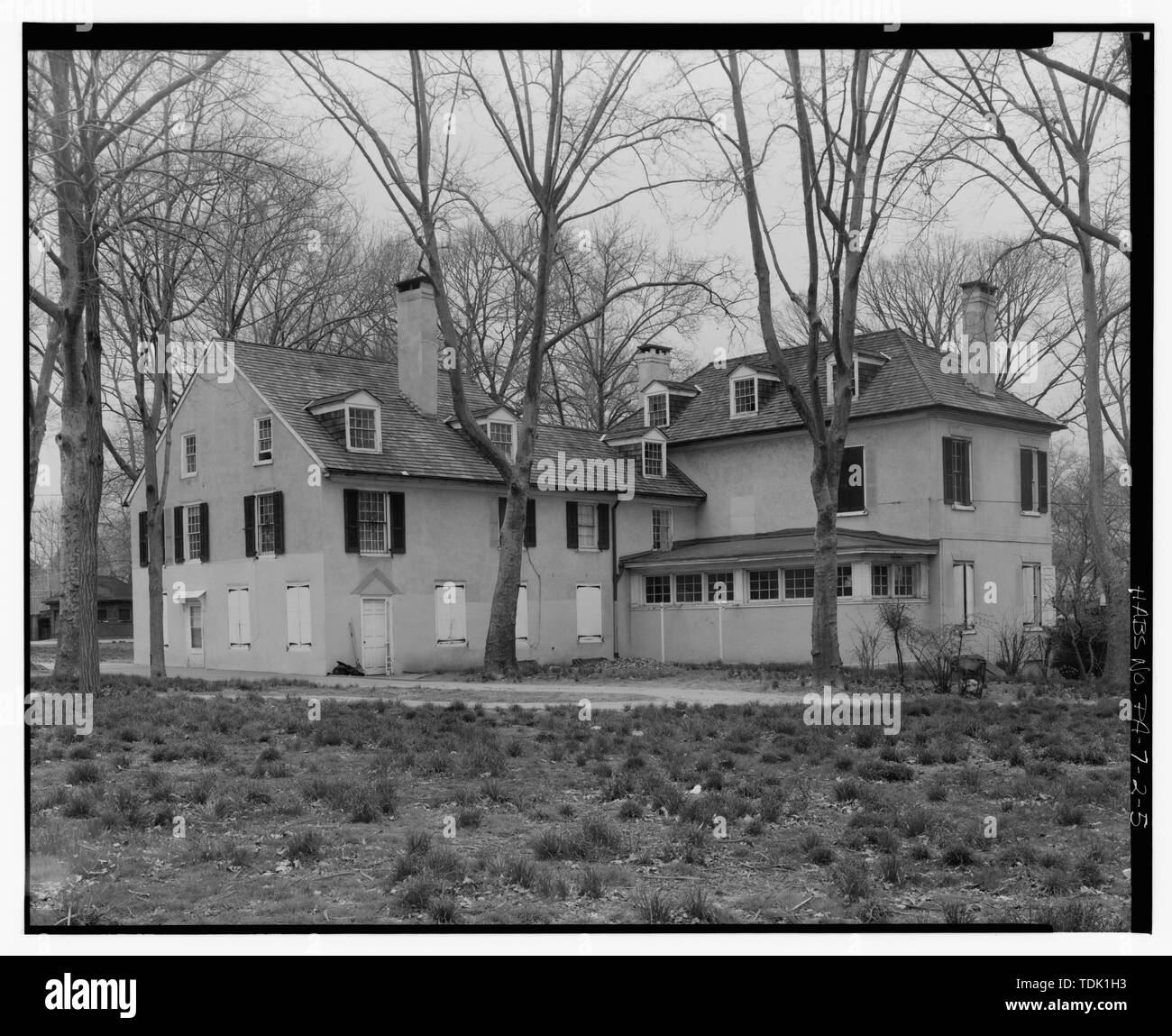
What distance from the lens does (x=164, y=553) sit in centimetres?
2553

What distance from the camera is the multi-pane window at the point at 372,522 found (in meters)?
22.4

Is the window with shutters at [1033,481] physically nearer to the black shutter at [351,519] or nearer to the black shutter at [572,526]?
the black shutter at [572,526]

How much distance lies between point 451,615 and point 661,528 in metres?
6.21

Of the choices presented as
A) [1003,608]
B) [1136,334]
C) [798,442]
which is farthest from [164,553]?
[1136,334]

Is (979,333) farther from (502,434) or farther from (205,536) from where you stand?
(205,536)

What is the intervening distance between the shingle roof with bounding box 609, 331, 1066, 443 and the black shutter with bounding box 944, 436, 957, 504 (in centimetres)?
74

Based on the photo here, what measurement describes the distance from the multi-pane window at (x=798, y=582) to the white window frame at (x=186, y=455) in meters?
12.2

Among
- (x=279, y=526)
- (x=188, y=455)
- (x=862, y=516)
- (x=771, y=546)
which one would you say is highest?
(x=188, y=455)

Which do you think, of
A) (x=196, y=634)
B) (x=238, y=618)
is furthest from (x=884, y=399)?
(x=196, y=634)

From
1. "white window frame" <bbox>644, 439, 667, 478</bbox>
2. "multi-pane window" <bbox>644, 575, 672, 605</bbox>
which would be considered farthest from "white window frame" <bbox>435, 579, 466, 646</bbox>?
"white window frame" <bbox>644, 439, 667, 478</bbox>

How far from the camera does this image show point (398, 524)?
901 inches

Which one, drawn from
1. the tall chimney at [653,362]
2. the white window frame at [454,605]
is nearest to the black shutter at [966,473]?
the tall chimney at [653,362]

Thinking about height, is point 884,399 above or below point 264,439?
above

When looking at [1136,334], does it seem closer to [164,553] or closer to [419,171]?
[419,171]
